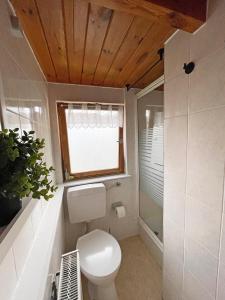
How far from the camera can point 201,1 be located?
2.18 feet

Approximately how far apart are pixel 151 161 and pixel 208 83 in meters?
0.97

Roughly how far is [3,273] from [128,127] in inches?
64.2

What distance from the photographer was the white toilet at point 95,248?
1127mm

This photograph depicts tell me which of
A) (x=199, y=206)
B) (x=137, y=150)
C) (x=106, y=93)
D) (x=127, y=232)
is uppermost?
(x=106, y=93)

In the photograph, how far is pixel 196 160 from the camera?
0.81 metres

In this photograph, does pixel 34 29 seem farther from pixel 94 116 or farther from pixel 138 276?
pixel 138 276

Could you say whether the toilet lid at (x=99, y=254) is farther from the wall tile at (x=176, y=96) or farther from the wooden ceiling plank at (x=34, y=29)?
the wooden ceiling plank at (x=34, y=29)

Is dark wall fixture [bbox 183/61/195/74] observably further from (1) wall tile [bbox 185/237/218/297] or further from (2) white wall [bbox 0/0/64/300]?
(1) wall tile [bbox 185/237/218/297]

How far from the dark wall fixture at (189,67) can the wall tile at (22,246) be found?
1.13 metres

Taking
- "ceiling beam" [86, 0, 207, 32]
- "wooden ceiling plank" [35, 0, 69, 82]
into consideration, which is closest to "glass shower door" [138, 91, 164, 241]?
"ceiling beam" [86, 0, 207, 32]

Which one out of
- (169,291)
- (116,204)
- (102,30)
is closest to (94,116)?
(102,30)

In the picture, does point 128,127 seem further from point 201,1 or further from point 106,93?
point 201,1

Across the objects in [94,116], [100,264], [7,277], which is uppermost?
[94,116]

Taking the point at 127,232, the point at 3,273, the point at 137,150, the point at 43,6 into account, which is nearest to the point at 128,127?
the point at 137,150
